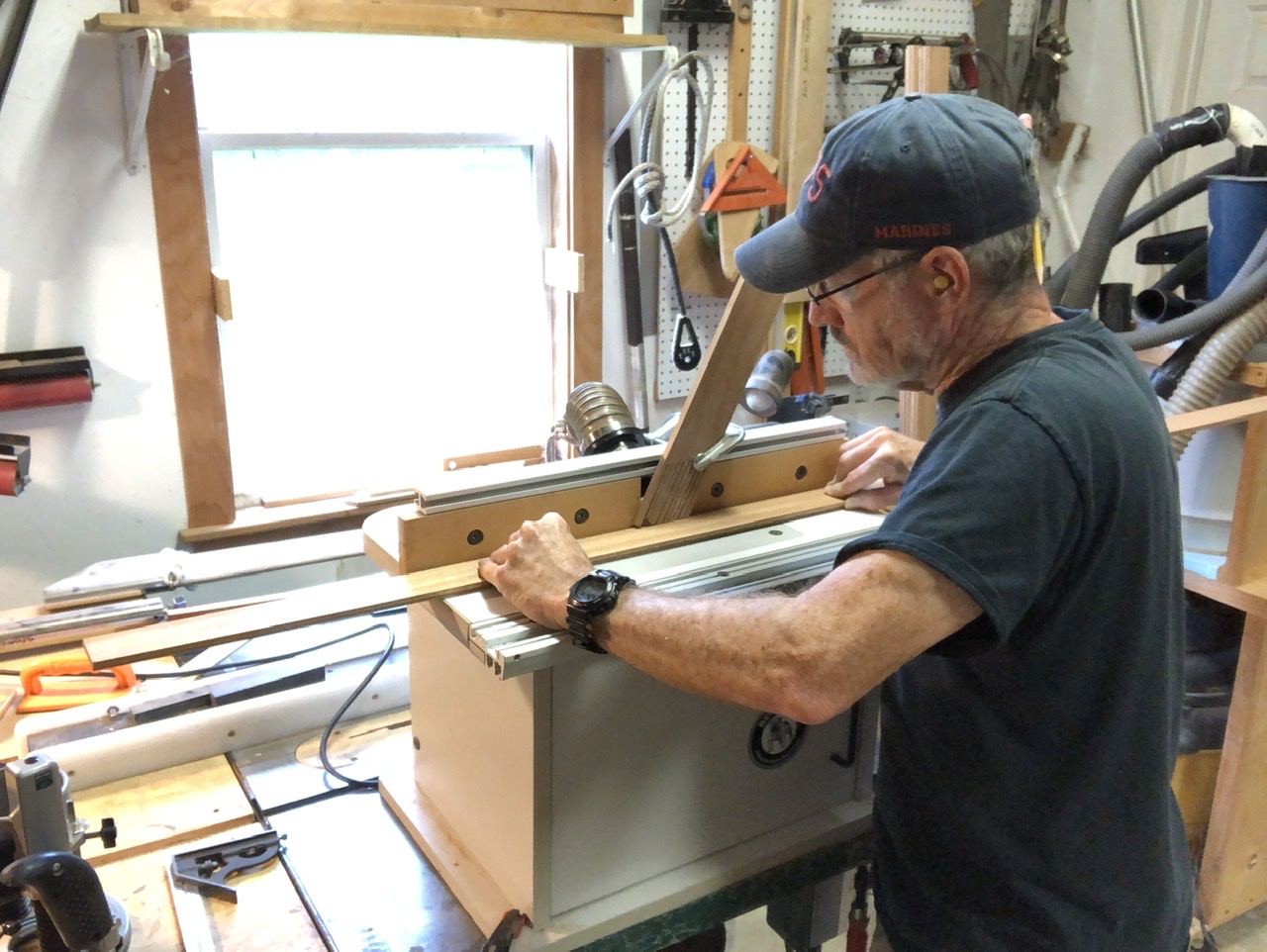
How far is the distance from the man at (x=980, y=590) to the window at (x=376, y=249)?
4.15 ft

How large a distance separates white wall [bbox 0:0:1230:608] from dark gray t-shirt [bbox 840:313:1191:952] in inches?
58.6

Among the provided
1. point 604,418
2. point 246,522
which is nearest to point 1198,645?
point 604,418

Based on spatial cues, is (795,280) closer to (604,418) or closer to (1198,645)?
(604,418)

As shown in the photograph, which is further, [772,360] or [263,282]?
[263,282]

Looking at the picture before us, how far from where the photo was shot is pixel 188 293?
1.92 m

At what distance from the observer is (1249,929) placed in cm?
223

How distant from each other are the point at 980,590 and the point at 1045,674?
178 millimetres

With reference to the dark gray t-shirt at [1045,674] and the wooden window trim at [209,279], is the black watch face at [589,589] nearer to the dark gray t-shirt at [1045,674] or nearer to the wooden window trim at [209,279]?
the dark gray t-shirt at [1045,674]

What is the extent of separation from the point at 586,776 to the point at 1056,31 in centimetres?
267

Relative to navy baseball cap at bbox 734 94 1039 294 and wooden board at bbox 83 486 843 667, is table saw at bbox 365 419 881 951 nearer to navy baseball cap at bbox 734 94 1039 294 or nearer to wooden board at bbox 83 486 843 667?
wooden board at bbox 83 486 843 667

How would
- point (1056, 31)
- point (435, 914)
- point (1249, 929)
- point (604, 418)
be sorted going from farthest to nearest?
1. point (1056, 31)
2. point (1249, 929)
3. point (604, 418)
4. point (435, 914)

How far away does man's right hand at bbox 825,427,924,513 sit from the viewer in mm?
1397

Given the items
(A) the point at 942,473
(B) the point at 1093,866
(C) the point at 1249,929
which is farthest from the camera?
(C) the point at 1249,929

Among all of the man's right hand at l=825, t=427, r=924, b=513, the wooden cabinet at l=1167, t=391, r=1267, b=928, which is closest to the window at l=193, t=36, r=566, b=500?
the man's right hand at l=825, t=427, r=924, b=513
